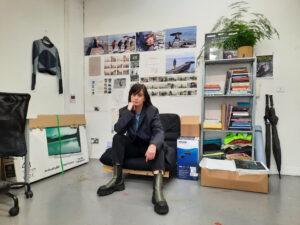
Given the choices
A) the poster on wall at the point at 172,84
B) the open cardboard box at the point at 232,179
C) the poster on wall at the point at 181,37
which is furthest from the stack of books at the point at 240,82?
the open cardboard box at the point at 232,179

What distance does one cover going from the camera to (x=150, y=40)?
8.98ft

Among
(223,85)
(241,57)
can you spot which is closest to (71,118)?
(223,85)

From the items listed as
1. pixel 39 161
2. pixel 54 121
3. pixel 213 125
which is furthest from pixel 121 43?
pixel 39 161

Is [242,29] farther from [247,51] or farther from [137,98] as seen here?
[137,98]

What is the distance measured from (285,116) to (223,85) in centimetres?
84

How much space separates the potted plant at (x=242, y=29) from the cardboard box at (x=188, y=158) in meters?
1.13

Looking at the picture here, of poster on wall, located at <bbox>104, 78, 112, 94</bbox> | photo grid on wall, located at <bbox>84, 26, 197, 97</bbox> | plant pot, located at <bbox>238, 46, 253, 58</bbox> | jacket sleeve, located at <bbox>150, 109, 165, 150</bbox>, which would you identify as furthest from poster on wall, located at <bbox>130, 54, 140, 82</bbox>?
plant pot, located at <bbox>238, 46, 253, 58</bbox>

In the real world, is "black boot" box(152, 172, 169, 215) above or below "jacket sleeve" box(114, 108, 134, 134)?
below

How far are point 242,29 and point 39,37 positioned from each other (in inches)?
99.9

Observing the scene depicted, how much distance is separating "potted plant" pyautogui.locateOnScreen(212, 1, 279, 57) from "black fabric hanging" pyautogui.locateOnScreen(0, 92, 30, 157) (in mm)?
2286

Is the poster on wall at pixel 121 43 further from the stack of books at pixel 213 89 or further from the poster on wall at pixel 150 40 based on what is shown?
the stack of books at pixel 213 89

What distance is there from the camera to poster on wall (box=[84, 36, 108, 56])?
2975 millimetres

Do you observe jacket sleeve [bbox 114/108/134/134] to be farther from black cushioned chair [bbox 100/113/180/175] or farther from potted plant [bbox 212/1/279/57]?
potted plant [bbox 212/1/279/57]

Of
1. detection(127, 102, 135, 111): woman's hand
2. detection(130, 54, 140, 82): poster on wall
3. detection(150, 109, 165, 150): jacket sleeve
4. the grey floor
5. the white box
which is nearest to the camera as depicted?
the grey floor
